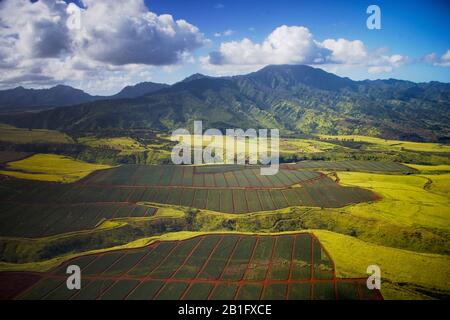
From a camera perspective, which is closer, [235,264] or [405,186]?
[235,264]

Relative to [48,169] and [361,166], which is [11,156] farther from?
[361,166]

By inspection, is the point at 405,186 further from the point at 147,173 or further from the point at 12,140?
the point at 12,140

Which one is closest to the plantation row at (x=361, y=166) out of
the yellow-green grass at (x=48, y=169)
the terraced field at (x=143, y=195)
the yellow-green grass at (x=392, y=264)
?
the terraced field at (x=143, y=195)

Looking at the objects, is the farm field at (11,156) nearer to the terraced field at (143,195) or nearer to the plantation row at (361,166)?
the terraced field at (143,195)

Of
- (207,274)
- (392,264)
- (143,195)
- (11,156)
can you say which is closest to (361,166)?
(392,264)
